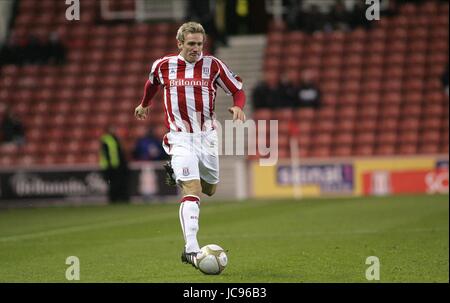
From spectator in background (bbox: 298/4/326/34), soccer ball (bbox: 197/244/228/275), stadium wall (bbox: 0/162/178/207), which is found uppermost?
spectator in background (bbox: 298/4/326/34)

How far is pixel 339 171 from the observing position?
21.1 m

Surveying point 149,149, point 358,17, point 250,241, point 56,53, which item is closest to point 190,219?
point 250,241

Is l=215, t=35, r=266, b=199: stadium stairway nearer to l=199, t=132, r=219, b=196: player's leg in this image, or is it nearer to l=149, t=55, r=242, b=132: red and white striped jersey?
l=199, t=132, r=219, b=196: player's leg

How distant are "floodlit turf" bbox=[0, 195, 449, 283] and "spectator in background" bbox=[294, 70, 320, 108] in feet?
A: 19.2

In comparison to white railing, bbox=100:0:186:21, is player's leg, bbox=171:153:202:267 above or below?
below

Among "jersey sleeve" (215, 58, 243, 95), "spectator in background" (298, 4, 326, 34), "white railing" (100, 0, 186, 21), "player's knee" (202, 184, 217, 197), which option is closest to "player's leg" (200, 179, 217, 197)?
"player's knee" (202, 184, 217, 197)

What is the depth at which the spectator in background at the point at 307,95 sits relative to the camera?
943 inches

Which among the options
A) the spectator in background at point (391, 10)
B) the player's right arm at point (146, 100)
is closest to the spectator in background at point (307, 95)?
the spectator in background at point (391, 10)

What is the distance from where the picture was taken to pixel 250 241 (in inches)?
436

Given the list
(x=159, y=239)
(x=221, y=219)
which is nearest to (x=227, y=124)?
(x=221, y=219)

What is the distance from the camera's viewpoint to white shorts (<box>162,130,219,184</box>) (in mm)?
8109

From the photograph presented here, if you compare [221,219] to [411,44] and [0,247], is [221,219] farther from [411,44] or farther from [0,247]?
[411,44]

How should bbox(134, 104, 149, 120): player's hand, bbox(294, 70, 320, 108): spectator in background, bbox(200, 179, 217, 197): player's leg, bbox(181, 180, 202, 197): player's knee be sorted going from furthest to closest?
bbox(294, 70, 320, 108): spectator in background → bbox(200, 179, 217, 197): player's leg → bbox(134, 104, 149, 120): player's hand → bbox(181, 180, 202, 197): player's knee

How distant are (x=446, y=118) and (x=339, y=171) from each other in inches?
147
